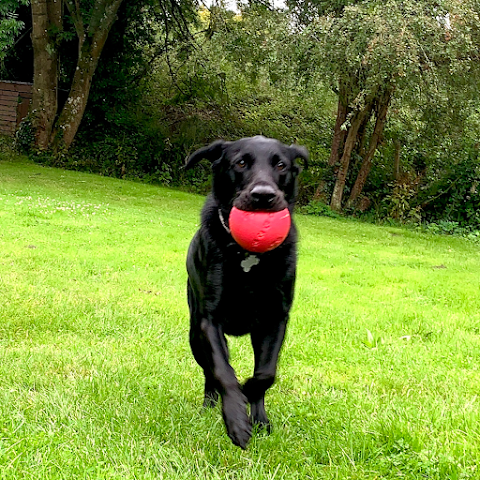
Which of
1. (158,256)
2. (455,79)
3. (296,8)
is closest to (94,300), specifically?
(158,256)

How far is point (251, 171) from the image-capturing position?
123 inches

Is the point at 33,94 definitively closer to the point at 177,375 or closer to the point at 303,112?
the point at 303,112

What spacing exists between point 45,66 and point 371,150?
1195cm

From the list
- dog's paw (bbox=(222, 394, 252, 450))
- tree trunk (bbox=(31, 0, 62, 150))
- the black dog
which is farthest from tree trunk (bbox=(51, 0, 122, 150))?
dog's paw (bbox=(222, 394, 252, 450))

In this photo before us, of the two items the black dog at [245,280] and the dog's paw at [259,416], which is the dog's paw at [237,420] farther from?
the dog's paw at [259,416]

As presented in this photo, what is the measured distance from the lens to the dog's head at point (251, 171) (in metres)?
2.90

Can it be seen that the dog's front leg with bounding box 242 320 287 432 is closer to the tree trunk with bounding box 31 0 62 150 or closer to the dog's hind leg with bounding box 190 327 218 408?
the dog's hind leg with bounding box 190 327 218 408

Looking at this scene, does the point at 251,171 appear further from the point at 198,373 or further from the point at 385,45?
the point at 385,45

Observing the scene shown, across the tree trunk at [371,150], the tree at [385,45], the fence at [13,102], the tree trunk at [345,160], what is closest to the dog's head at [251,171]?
the tree at [385,45]

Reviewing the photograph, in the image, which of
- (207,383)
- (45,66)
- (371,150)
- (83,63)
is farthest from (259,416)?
(45,66)

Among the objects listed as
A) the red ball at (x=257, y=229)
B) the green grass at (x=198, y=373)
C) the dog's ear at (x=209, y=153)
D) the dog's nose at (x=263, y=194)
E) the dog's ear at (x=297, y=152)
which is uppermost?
the dog's ear at (x=297, y=152)

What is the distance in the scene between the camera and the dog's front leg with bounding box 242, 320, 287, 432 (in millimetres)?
2828

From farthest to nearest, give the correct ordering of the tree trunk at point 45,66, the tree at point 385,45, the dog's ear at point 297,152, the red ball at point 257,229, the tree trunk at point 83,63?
the tree trunk at point 45,66 → the tree trunk at point 83,63 → the tree at point 385,45 → the dog's ear at point 297,152 → the red ball at point 257,229

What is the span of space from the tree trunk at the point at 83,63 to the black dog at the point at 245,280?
1748 cm
